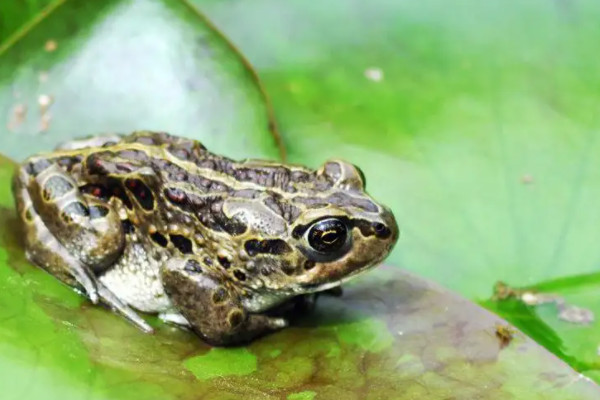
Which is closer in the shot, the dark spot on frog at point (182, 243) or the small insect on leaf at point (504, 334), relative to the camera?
the small insect on leaf at point (504, 334)

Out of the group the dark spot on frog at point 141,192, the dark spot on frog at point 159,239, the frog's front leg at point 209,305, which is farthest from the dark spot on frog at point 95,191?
the frog's front leg at point 209,305

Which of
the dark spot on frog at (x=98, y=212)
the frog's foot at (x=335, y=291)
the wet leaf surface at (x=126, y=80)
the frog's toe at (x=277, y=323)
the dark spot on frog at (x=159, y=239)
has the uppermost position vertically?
the wet leaf surface at (x=126, y=80)

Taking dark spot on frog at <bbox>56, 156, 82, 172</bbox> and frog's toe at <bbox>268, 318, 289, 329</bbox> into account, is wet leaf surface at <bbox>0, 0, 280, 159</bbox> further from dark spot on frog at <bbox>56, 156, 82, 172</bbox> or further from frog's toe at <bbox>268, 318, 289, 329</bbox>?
frog's toe at <bbox>268, 318, 289, 329</bbox>

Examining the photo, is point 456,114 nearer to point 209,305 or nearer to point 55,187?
point 209,305

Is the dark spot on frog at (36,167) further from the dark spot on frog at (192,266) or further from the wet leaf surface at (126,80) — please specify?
the dark spot on frog at (192,266)

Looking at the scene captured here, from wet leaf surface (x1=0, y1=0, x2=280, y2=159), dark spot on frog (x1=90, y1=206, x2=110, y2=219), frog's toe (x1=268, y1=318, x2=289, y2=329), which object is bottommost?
frog's toe (x1=268, y1=318, x2=289, y2=329)

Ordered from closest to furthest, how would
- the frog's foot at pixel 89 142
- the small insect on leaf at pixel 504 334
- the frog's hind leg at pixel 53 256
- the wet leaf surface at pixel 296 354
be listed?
the wet leaf surface at pixel 296 354, the small insect on leaf at pixel 504 334, the frog's hind leg at pixel 53 256, the frog's foot at pixel 89 142

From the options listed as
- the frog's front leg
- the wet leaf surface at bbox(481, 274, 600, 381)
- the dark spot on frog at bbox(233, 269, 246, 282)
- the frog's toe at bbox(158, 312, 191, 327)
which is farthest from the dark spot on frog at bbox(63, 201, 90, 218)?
the wet leaf surface at bbox(481, 274, 600, 381)

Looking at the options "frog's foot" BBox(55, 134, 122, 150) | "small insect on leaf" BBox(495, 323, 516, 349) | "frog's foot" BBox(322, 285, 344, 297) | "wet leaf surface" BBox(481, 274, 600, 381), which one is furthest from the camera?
"frog's foot" BBox(55, 134, 122, 150)

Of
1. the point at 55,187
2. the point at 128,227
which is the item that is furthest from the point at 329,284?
the point at 55,187
